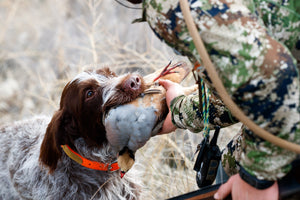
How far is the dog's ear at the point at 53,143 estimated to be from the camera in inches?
89.9

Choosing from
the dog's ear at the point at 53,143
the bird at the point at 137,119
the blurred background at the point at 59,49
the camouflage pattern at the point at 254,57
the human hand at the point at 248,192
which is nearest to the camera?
the camouflage pattern at the point at 254,57

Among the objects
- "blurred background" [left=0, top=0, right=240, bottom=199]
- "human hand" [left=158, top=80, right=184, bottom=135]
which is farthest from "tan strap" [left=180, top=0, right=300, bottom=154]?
"blurred background" [left=0, top=0, right=240, bottom=199]

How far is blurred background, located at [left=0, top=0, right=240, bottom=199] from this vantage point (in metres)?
4.04

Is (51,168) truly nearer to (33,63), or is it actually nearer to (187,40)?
(187,40)

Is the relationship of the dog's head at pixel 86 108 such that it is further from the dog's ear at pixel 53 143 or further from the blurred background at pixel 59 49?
the blurred background at pixel 59 49

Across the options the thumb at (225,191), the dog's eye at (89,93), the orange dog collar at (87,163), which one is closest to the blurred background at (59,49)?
the orange dog collar at (87,163)

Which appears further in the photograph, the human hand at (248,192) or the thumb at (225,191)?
the thumb at (225,191)

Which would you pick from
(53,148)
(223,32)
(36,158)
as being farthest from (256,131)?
(36,158)

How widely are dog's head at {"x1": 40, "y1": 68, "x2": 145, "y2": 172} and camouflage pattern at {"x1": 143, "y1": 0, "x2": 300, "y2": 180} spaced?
27.9 inches

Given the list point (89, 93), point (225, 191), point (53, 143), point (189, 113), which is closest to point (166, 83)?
point (189, 113)

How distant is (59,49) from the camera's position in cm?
600

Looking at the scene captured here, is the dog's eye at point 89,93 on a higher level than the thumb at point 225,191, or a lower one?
higher

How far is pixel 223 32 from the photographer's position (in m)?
1.26

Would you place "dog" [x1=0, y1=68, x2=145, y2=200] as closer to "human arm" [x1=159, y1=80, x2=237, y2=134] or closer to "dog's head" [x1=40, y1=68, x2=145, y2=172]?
"dog's head" [x1=40, y1=68, x2=145, y2=172]
